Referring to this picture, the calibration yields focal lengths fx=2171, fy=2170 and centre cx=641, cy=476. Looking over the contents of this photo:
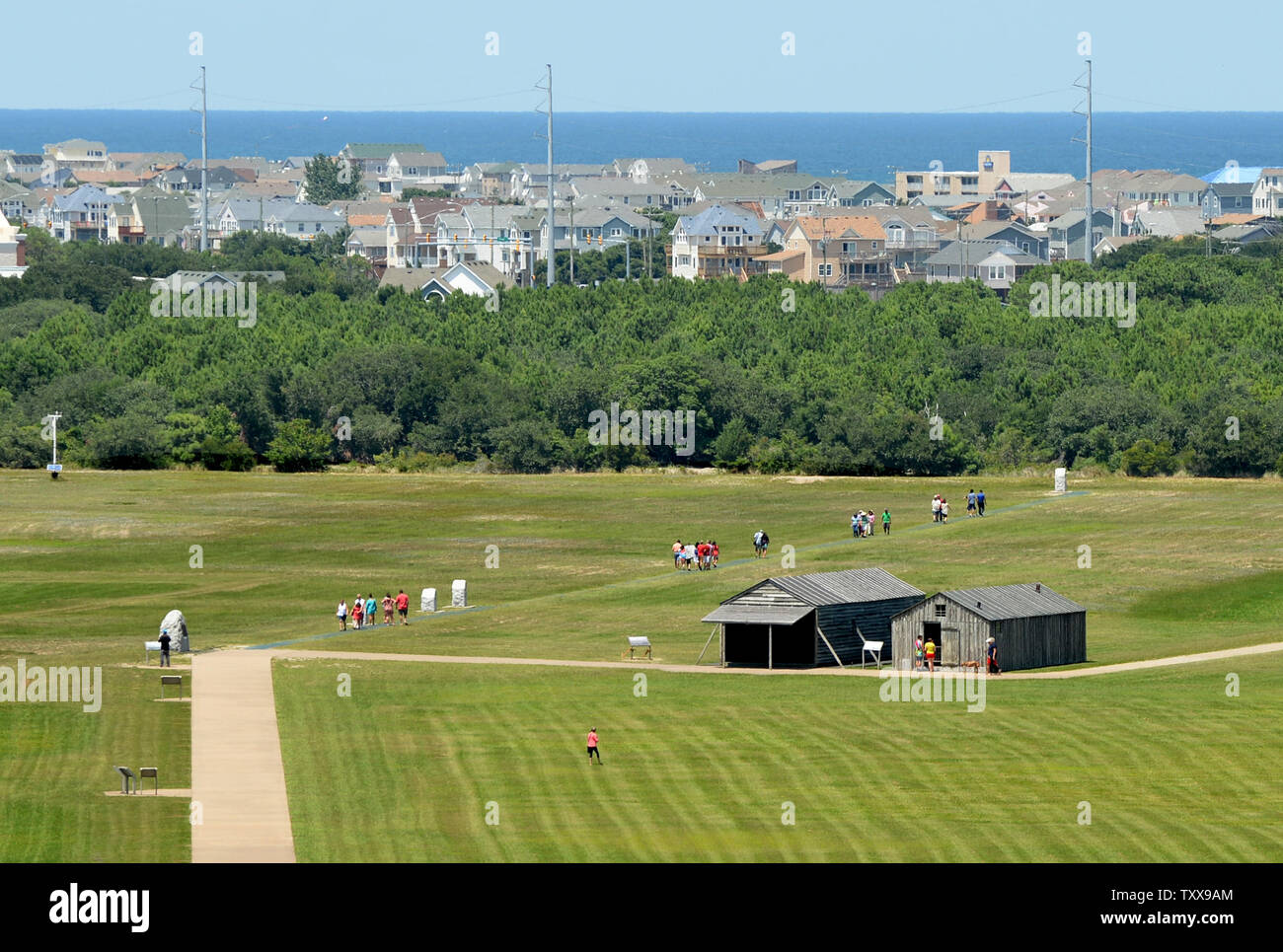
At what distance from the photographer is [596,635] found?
84.9 m

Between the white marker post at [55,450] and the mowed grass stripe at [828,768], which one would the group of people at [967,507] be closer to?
the mowed grass stripe at [828,768]

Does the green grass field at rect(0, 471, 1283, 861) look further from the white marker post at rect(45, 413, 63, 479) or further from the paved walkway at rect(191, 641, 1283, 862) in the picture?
the white marker post at rect(45, 413, 63, 479)

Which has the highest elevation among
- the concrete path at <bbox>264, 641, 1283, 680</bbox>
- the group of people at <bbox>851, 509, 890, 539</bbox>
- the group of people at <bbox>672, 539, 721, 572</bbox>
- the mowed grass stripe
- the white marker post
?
the white marker post

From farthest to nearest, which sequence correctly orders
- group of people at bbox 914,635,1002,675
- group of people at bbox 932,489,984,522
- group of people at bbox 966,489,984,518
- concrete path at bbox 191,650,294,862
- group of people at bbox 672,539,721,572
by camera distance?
group of people at bbox 966,489,984,518 < group of people at bbox 932,489,984,522 < group of people at bbox 672,539,721,572 < group of people at bbox 914,635,1002,675 < concrete path at bbox 191,650,294,862

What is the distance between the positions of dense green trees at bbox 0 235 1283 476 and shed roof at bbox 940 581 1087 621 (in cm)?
6449

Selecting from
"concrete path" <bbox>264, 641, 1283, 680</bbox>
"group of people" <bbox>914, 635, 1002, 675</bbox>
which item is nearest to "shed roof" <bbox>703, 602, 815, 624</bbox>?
"concrete path" <bbox>264, 641, 1283, 680</bbox>

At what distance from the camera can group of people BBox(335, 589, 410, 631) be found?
87.0m

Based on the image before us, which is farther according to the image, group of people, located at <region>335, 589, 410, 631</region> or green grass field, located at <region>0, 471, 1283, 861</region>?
group of people, located at <region>335, 589, 410, 631</region>

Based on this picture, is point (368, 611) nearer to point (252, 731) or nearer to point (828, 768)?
point (252, 731)

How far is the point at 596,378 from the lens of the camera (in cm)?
16912

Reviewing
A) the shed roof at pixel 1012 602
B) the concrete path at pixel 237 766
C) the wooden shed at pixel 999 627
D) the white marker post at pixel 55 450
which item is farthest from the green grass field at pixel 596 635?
the shed roof at pixel 1012 602

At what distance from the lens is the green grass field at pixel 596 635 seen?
169 ft

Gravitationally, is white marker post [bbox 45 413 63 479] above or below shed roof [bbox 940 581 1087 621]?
above
